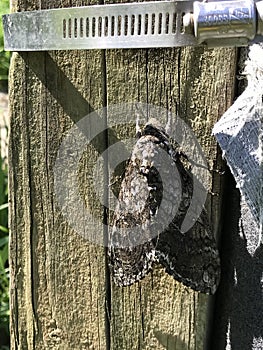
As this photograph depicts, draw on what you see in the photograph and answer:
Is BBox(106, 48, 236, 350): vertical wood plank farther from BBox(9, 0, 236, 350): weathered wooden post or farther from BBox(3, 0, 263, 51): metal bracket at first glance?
BBox(3, 0, 263, 51): metal bracket

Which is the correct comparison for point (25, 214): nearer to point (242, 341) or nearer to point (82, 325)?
point (82, 325)

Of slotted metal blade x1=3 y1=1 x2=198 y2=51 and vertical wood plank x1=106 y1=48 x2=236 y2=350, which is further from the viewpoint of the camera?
vertical wood plank x1=106 y1=48 x2=236 y2=350

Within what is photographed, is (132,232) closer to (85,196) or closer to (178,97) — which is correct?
(85,196)

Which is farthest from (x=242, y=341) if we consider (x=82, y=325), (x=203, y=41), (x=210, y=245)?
(x=203, y=41)

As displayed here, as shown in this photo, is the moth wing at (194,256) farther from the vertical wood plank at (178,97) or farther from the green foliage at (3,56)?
the green foliage at (3,56)

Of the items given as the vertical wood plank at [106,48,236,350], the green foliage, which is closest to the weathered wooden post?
the vertical wood plank at [106,48,236,350]

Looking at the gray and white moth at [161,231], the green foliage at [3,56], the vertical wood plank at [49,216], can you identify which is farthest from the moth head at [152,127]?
the green foliage at [3,56]

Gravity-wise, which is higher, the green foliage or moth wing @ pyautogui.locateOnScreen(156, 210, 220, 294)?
the green foliage
